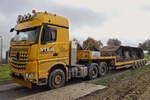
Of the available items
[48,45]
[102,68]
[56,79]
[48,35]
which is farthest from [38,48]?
[102,68]

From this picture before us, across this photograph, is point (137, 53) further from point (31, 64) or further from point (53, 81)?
point (31, 64)

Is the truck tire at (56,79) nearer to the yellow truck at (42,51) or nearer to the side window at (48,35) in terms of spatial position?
the yellow truck at (42,51)

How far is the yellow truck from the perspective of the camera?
Result: 5.18 metres

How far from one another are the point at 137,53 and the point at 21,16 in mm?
13823

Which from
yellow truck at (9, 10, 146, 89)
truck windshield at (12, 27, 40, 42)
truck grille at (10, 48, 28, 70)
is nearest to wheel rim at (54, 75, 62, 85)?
yellow truck at (9, 10, 146, 89)

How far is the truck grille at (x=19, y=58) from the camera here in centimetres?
523

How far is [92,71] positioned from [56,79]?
2.98m

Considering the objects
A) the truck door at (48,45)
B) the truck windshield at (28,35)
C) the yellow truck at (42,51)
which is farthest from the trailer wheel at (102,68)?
the truck windshield at (28,35)

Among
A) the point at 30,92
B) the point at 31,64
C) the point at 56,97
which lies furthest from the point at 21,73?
the point at 56,97

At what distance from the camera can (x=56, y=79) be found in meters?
6.00

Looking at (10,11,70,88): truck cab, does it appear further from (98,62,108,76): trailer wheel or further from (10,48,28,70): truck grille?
(98,62,108,76): trailer wheel

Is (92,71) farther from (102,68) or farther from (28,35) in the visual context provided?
(28,35)

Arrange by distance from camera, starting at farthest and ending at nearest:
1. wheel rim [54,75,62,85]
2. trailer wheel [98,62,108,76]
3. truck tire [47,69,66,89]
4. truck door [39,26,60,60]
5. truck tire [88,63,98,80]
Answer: trailer wheel [98,62,108,76]
truck tire [88,63,98,80]
wheel rim [54,75,62,85]
truck tire [47,69,66,89]
truck door [39,26,60,60]

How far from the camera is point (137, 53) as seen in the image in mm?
15492
